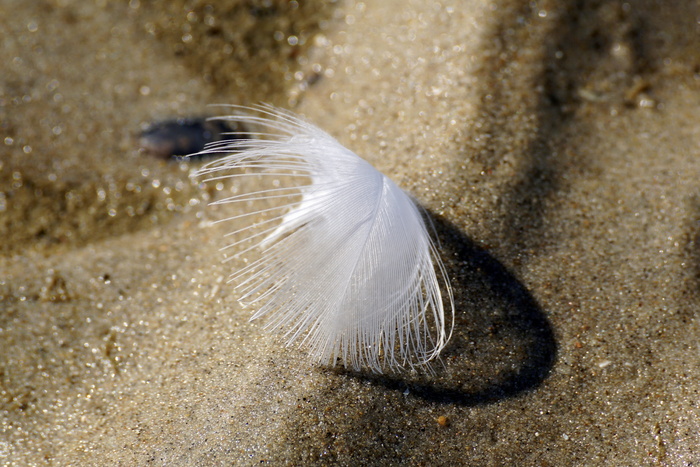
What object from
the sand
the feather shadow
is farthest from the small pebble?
the feather shadow

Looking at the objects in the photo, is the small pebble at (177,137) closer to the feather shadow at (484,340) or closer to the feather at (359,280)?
the feather at (359,280)

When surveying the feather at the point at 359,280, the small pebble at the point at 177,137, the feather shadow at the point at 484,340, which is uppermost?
the small pebble at the point at 177,137

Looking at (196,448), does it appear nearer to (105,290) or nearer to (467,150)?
(105,290)

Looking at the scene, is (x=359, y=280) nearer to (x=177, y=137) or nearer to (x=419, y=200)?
(x=419, y=200)

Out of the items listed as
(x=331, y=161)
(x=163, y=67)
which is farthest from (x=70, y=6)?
(x=331, y=161)

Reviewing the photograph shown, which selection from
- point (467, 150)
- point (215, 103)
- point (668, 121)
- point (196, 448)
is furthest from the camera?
point (215, 103)

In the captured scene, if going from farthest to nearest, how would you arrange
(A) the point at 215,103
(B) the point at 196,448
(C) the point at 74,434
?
1. (A) the point at 215,103
2. (C) the point at 74,434
3. (B) the point at 196,448

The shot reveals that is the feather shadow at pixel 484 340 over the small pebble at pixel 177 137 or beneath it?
beneath

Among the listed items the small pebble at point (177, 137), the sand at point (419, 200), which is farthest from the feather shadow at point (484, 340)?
the small pebble at point (177, 137)
